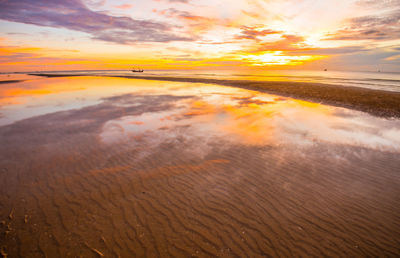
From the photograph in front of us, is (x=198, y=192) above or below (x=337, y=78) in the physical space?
below

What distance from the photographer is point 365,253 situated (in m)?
3.94

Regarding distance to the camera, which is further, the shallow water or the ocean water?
the ocean water

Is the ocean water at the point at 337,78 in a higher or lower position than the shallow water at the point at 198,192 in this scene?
higher

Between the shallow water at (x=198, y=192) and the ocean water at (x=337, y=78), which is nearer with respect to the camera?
the shallow water at (x=198, y=192)

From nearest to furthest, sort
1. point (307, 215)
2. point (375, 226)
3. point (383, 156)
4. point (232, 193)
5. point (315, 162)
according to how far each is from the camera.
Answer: point (375, 226) → point (307, 215) → point (232, 193) → point (315, 162) → point (383, 156)

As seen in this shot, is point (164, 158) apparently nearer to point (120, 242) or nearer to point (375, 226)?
point (120, 242)

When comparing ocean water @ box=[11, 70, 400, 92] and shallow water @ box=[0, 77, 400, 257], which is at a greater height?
ocean water @ box=[11, 70, 400, 92]

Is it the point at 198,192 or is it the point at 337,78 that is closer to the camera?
the point at 198,192

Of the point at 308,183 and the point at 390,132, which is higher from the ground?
the point at 390,132

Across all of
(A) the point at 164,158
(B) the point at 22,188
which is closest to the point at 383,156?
(A) the point at 164,158

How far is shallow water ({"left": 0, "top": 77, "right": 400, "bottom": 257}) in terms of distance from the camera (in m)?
4.12

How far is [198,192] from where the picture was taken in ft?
19.1

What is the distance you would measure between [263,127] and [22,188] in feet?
38.1

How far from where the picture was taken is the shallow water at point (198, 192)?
13.5ft
